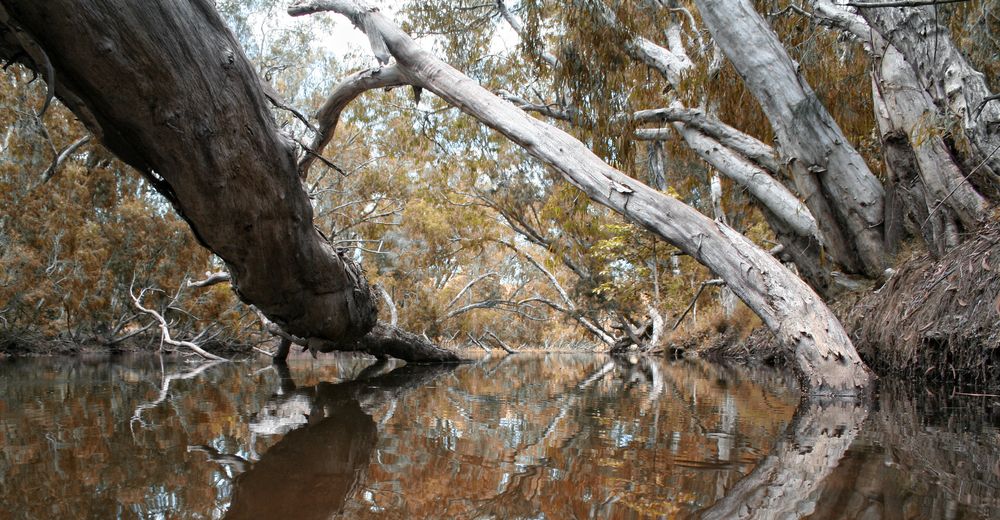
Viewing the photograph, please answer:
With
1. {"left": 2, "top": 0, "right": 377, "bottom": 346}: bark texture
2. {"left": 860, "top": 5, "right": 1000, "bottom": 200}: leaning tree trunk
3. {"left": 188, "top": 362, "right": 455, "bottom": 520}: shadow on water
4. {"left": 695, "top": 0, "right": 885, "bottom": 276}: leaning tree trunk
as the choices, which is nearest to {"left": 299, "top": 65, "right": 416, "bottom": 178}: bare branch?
{"left": 2, "top": 0, "right": 377, "bottom": 346}: bark texture

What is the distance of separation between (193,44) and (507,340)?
97.5ft

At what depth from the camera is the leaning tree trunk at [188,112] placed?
2082 mm

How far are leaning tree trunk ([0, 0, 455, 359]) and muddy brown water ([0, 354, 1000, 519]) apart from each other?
0.85 meters

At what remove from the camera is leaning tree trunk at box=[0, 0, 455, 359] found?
6.83 feet

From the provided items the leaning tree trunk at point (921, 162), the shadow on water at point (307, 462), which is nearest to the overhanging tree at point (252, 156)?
the shadow on water at point (307, 462)

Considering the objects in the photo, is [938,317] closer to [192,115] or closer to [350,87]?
[192,115]

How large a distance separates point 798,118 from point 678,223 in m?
1.46

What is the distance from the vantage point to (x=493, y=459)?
161 cm

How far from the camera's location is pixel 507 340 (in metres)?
31.6

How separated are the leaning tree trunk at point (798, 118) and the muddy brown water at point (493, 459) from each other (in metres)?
1.99

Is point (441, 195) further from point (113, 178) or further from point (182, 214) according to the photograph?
point (182, 214)

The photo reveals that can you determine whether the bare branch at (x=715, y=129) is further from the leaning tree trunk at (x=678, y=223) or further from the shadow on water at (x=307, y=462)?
the shadow on water at (x=307, y=462)

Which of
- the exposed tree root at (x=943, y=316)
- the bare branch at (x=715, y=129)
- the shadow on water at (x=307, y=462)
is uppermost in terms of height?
the bare branch at (x=715, y=129)

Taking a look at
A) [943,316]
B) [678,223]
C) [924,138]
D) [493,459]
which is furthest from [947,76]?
[493,459]
